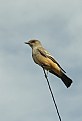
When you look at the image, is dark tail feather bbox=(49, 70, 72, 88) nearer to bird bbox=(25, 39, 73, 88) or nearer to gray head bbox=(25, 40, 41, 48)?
bird bbox=(25, 39, 73, 88)

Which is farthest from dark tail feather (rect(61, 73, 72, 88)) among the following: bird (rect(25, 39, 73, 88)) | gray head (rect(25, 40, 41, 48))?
gray head (rect(25, 40, 41, 48))

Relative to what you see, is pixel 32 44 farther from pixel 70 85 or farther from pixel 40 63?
pixel 70 85

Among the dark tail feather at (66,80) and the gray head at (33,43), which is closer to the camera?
the dark tail feather at (66,80)

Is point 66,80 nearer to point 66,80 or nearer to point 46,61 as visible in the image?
point 66,80

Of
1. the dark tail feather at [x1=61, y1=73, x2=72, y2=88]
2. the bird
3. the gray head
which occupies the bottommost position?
the dark tail feather at [x1=61, y1=73, x2=72, y2=88]

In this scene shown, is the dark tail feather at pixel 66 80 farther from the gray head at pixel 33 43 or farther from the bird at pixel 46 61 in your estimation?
the gray head at pixel 33 43

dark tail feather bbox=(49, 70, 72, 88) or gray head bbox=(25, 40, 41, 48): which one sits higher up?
gray head bbox=(25, 40, 41, 48)

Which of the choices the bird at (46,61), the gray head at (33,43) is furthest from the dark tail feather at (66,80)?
the gray head at (33,43)

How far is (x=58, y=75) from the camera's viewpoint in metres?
9.87

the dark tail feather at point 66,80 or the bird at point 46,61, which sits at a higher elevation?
the bird at point 46,61

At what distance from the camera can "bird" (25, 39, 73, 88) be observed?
9547 millimetres

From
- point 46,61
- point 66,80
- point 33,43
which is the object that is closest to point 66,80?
point 66,80

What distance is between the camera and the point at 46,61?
9750mm

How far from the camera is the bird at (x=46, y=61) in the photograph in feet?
31.3
